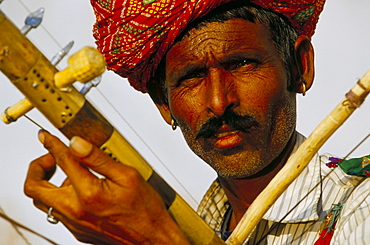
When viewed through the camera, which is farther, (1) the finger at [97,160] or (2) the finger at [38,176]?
(2) the finger at [38,176]

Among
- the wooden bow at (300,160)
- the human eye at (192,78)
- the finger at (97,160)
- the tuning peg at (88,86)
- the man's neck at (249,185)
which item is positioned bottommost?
the man's neck at (249,185)

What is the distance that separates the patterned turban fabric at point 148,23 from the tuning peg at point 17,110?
780 mm

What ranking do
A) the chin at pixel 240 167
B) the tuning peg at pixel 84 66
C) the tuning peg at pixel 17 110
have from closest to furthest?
the tuning peg at pixel 84 66
the tuning peg at pixel 17 110
the chin at pixel 240 167

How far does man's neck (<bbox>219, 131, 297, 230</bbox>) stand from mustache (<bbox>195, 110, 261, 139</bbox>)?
21 cm

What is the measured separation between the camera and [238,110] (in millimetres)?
2176

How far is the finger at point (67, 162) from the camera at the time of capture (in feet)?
4.78

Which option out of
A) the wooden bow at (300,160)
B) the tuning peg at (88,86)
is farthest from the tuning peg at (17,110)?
the wooden bow at (300,160)

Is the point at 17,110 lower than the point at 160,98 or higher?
higher

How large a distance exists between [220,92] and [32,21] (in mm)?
796

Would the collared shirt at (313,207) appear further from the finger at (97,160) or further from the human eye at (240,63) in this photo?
the finger at (97,160)

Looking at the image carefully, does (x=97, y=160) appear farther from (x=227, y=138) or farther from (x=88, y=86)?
(x=227, y=138)

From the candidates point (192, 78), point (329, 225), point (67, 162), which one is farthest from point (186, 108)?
point (67, 162)

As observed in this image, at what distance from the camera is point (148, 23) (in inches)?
91.1

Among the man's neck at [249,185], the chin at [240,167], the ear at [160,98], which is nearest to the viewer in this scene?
the chin at [240,167]
